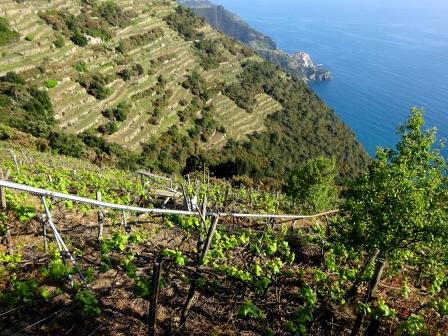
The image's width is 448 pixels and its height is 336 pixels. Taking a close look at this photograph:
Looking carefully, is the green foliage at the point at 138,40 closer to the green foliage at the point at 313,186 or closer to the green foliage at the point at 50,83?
the green foliage at the point at 50,83

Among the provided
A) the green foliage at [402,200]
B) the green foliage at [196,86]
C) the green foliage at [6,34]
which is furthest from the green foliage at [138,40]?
the green foliage at [402,200]

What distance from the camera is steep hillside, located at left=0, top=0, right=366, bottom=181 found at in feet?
178

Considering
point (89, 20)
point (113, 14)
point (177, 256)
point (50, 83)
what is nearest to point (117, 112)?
point (50, 83)

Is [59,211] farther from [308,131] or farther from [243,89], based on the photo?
[308,131]

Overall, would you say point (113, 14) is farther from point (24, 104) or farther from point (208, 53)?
point (24, 104)

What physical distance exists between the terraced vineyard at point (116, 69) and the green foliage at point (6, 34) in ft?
3.11

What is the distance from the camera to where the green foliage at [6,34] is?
2208 inches

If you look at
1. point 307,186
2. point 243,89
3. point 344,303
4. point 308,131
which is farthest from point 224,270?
point 308,131

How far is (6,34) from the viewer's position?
5666cm

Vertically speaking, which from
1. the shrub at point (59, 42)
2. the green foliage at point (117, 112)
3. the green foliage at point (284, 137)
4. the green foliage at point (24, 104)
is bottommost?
the green foliage at point (284, 137)

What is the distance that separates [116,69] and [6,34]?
17988 millimetres

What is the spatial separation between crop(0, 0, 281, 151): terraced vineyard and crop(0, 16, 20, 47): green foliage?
947 mm

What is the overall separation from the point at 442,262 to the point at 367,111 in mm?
159704

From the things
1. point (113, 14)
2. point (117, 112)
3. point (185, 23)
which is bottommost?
point (117, 112)
